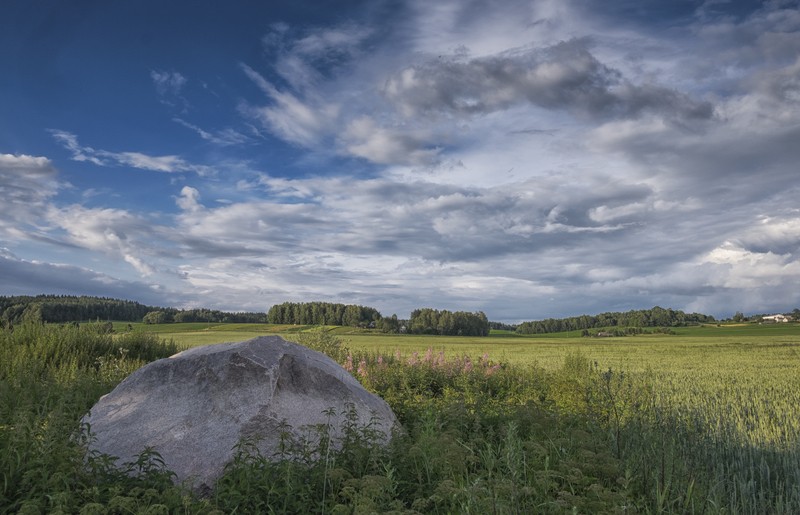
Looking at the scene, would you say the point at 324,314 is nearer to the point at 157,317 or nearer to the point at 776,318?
the point at 157,317

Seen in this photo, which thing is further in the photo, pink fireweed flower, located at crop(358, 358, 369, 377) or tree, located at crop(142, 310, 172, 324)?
tree, located at crop(142, 310, 172, 324)

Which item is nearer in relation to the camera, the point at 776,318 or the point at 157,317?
the point at 157,317

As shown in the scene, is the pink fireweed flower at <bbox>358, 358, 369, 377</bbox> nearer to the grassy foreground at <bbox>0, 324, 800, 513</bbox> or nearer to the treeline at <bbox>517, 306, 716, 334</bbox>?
the grassy foreground at <bbox>0, 324, 800, 513</bbox>

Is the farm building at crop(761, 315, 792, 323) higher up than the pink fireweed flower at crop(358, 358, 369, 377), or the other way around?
the farm building at crop(761, 315, 792, 323)

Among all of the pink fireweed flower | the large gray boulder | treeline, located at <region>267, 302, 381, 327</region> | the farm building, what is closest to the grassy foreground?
the pink fireweed flower

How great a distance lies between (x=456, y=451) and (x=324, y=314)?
78517 millimetres

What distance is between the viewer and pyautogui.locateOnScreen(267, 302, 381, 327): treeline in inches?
3287

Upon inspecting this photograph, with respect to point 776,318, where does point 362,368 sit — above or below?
below

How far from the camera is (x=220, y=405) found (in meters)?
7.16

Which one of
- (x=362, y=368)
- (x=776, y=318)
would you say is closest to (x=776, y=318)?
(x=776, y=318)

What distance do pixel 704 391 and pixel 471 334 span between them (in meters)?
78.1

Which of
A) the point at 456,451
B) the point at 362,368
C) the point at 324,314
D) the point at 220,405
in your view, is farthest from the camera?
the point at 324,314

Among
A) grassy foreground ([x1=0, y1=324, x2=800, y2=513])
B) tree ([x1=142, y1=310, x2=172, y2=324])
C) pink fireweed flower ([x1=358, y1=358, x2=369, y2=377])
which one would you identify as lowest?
grassy foreground ([x1=0, y1=324, x2=800, y2=513])

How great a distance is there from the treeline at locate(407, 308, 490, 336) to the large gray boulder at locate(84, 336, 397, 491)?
82.3 meters
